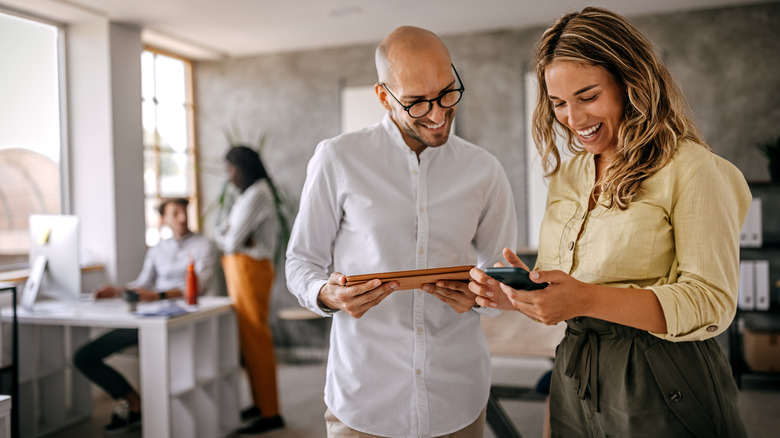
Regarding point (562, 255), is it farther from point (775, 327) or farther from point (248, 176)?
point (775, 327)

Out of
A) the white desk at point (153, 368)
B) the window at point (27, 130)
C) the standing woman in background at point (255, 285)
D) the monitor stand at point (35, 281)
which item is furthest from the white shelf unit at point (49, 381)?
the standing woman in background at point (255, 285)

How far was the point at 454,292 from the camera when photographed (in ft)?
4.63

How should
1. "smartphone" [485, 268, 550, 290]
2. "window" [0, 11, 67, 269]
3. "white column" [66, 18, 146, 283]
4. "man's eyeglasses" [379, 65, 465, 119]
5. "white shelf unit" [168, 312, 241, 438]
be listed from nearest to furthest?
"smartphone" [485, 268, 550, 290] → "man's eyeglasses" [379, 65, 465, 119] → "white shelf unit" [168, 312, 241, 438] → "window" [0, 11, 67, 269] → "white column" [66, 18, 146, 283]

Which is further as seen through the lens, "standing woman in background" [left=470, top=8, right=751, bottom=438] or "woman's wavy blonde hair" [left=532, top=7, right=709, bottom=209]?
"woman's wavy blonde hair" [left=532, top=7, right=709, bottom=209]

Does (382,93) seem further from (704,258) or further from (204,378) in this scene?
(204,378)

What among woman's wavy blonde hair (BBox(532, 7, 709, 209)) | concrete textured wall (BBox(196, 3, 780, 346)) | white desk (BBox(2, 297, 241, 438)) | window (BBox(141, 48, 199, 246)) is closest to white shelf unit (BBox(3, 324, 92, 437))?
white desk (BBox(2, 297, 241, 438))

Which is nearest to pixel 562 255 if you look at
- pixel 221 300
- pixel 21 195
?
pixel 221 300

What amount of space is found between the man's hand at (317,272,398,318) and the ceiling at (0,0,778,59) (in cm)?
332

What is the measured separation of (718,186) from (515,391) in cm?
226

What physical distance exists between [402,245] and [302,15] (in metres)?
3.50

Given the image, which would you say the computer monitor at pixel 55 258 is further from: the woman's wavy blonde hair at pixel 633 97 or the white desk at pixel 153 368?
the woman's wavy blonde hair at pixel 633 97

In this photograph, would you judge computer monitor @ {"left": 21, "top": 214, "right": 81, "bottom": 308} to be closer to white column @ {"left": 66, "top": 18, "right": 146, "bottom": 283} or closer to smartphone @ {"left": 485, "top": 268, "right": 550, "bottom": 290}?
white column @ {"left": 66, "top": 18, "right": 146, "bottom": 283}

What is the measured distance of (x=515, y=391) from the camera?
10.3 ft

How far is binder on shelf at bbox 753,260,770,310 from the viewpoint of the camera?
4395 millimetres
